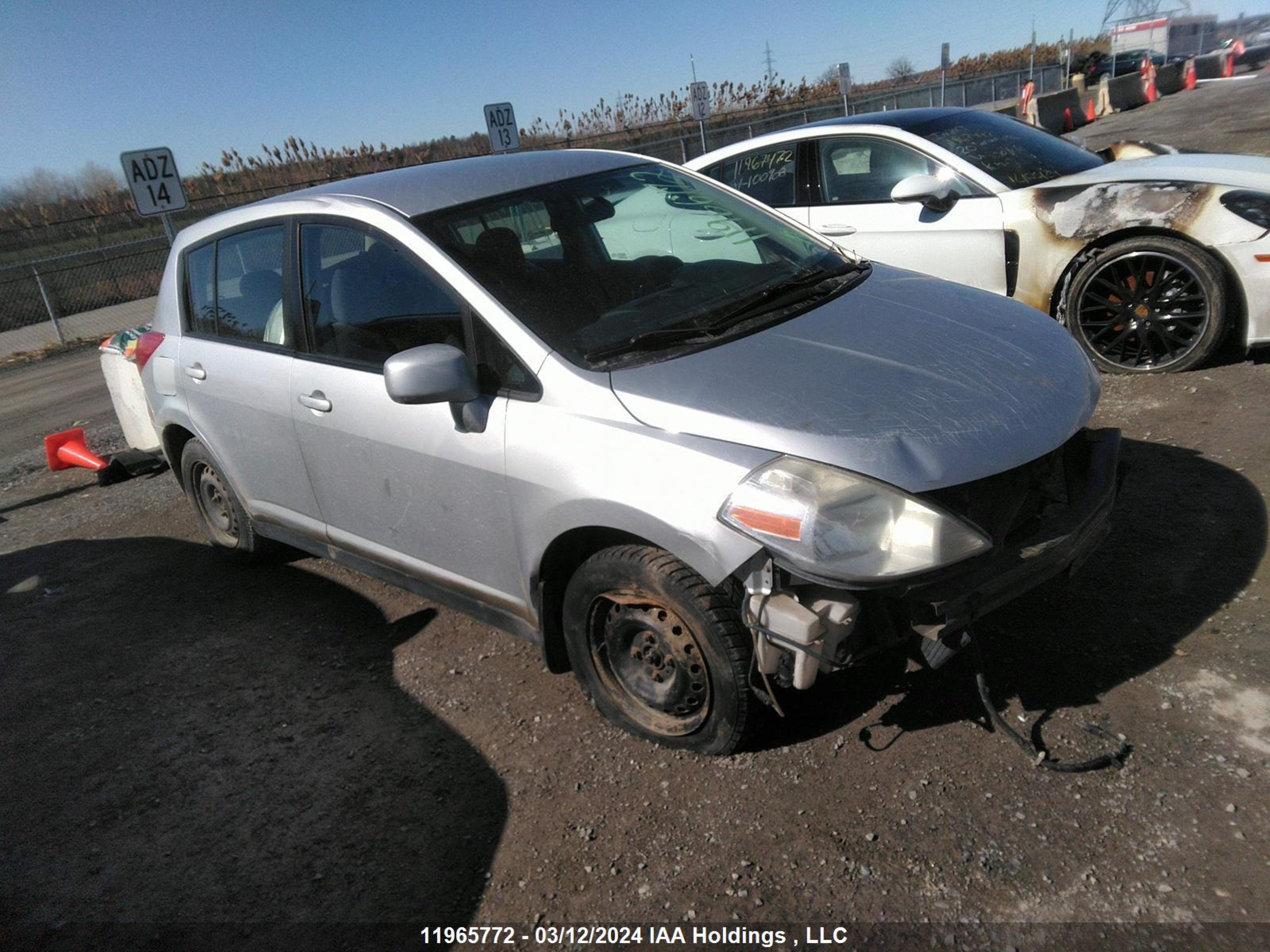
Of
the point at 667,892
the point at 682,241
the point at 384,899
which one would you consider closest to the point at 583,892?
the point at 667,892

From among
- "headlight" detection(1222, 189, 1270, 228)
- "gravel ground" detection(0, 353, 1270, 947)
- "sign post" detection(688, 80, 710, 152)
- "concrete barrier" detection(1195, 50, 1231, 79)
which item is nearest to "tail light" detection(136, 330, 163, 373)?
"gravel ground" detection(0, 353, 1270, 947)

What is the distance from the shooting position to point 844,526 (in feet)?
8.44

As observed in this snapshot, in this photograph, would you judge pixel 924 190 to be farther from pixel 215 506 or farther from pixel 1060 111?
pixel 1060 111

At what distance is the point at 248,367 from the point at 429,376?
1.63 metres

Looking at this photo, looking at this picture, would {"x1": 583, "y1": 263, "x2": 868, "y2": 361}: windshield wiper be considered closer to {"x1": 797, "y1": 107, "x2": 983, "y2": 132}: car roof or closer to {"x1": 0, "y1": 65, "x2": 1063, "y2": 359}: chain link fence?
{"x1": 797, "y1": 107, "x2": 983, "y2": 132}: car roof

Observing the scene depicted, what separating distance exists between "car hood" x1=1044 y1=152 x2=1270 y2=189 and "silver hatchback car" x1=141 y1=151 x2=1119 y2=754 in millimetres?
2484

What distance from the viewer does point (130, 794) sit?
11.5ft

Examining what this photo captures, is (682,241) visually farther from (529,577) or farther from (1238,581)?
(1238,581)

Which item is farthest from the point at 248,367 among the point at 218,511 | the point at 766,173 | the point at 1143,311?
the point at 1143,311

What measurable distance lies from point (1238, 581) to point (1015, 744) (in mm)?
1334

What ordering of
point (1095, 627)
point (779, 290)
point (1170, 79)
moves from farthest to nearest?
Answer: point (1170, 79) < point (779, 290) < point (1095, 627)

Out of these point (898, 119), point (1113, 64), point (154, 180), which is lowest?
point (1113, 64)

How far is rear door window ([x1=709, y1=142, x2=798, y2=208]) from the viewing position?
6754 millimetres

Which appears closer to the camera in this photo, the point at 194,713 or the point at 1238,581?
the point at 1238,581
